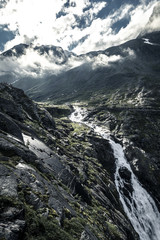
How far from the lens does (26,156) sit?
2161cm

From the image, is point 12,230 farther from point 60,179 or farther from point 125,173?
point 125,173

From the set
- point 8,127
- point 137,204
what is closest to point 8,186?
point 8,127

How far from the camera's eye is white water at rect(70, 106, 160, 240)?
50162 millimetres

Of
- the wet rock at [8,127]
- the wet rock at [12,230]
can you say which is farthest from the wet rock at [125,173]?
the wet rock at [12,230]

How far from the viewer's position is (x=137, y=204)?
5962 cm

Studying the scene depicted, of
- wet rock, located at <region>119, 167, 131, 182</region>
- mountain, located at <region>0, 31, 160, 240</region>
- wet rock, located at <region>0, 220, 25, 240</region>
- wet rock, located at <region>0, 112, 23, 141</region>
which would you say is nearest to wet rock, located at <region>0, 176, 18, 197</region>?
mountain, located at <region>0, 31, 160, 240</region>

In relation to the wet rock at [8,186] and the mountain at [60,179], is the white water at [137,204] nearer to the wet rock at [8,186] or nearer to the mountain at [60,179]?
the mountain at [60,179]

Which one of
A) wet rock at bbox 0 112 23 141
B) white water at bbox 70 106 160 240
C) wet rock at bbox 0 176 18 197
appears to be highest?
wet rock at bbox 0 112 23 141

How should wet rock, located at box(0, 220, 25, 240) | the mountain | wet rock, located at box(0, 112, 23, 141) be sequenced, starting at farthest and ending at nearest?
wet rock, located at box(0, 112, 23, 141) → the mountain → wet rock, located at box(0, 220, 25, 240)

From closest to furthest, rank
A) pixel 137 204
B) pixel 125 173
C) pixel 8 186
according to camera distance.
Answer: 1. pixel 8 186
2. pixel 137 204
3. pixel 125 173

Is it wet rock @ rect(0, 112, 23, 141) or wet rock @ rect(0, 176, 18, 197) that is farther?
wet rock @ rect(0, 112, 23, 141)

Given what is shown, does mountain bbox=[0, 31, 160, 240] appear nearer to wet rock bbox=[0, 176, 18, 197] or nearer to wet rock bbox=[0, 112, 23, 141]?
wet rock bbox=[0, 176, 18, 197]

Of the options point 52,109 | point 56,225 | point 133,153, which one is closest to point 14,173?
point 56,225

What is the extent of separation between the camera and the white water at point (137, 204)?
50.2m
